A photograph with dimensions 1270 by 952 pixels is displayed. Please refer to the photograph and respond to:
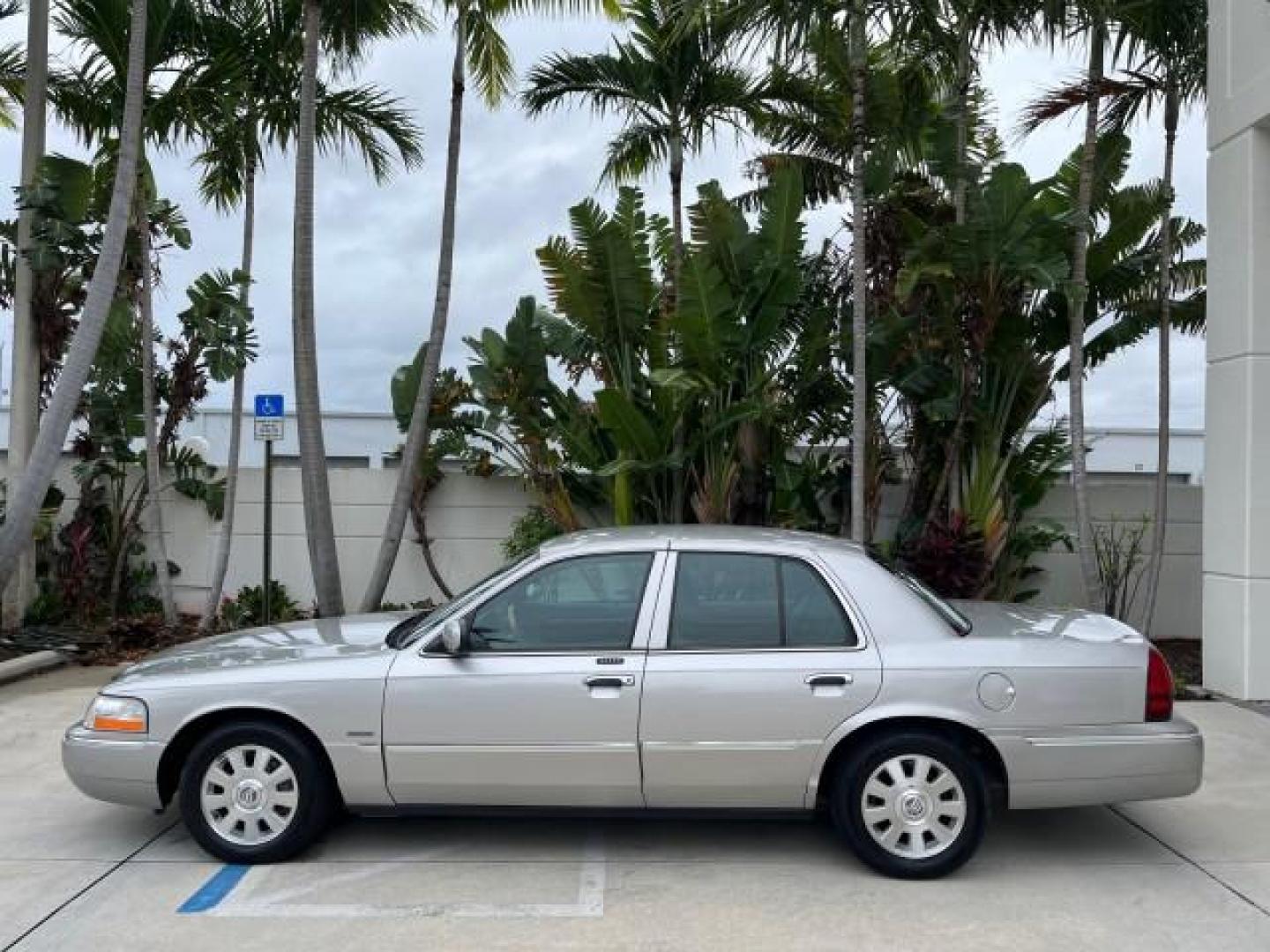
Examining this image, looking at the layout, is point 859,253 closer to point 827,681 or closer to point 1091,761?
point 827,681

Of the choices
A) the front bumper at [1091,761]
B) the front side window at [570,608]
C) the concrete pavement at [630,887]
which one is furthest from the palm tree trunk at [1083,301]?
the front side window at [570,608]

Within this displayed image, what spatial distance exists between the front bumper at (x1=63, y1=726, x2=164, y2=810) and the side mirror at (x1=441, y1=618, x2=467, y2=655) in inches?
55.3

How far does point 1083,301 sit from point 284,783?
8.06 meters

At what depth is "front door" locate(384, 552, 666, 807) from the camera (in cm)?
527

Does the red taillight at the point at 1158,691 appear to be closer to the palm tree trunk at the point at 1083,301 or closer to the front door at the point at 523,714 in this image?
the front door at the point at 523,714

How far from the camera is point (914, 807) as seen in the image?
17.2ft

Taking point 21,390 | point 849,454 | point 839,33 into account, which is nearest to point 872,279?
point 849,454

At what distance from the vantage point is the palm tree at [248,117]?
11562 mm

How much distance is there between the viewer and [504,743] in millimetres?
5293

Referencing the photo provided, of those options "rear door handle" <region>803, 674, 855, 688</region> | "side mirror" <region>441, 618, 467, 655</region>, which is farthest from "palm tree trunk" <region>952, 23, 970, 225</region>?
"side mirror" <region>441, 618, 467, 655</region>

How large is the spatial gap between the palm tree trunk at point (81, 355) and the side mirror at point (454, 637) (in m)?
6.48

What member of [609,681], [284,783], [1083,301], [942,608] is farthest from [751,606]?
[1083,301]

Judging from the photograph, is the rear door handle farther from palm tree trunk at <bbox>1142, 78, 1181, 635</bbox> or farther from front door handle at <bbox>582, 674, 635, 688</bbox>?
palm tree trunk at <bbox>1142, 78, 1181, 635</bbox>

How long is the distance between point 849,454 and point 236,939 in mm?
8876
